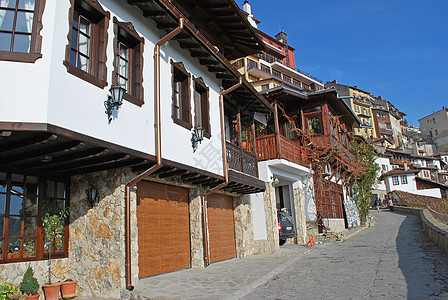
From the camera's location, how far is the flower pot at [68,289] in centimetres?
707

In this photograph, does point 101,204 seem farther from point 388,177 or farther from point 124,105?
point 388,177

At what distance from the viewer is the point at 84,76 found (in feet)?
20.4

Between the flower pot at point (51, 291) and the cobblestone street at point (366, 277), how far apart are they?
357 cm

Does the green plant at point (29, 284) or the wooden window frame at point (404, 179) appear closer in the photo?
the green plant at point (29, 284)

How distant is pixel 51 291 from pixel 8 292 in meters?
0.88

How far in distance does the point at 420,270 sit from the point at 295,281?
3012 millimetres

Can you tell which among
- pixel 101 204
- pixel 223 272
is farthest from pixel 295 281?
pixel 101 204

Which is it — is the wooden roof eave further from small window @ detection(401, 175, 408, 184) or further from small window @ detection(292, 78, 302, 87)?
small window @ detection(401, 175, 408, 184)

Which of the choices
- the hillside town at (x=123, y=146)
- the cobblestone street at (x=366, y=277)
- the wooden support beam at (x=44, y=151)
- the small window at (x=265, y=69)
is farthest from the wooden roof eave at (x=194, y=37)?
the small window at (x=265, y=69)

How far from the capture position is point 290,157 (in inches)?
682

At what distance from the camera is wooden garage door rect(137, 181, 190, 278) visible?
859 centimetres

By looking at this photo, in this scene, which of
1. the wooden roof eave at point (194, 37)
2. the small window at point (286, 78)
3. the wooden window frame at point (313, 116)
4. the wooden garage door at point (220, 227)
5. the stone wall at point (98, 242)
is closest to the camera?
the stone wall at point (98, 242)

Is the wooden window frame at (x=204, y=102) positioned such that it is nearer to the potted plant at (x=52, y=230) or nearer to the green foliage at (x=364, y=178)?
the potted plant at (x=52, y=230)

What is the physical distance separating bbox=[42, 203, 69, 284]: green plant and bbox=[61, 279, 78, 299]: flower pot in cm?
29
